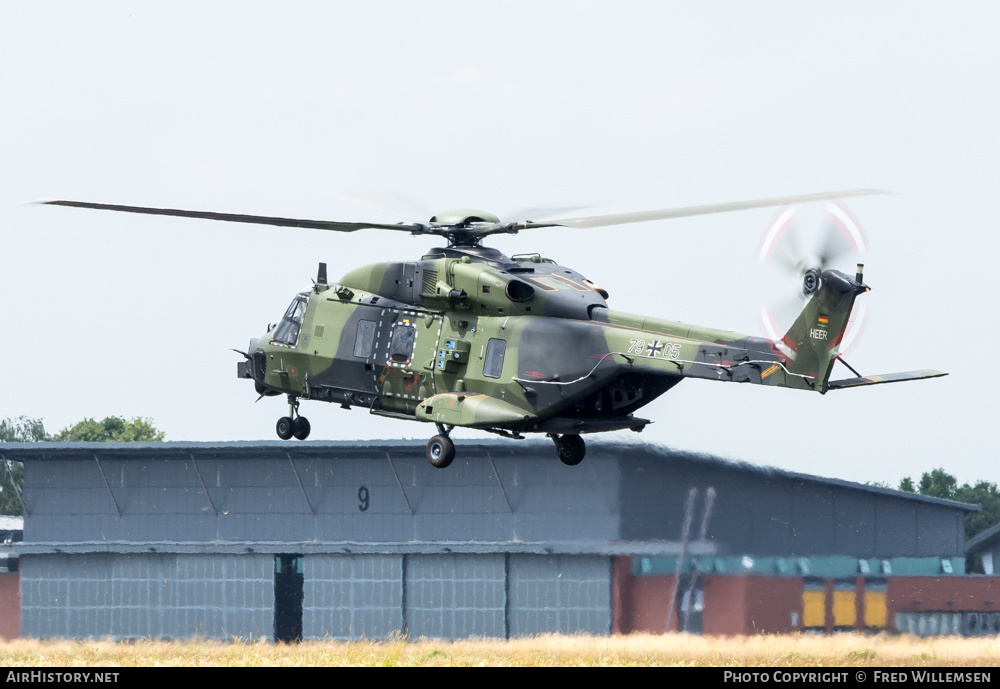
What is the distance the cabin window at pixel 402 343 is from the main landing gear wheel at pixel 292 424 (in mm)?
4372

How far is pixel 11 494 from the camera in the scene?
5802 inches

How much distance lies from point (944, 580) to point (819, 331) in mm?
63314

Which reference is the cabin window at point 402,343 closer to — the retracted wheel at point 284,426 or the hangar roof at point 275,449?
the retracted wheel at point 284,426

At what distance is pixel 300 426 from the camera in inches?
1602

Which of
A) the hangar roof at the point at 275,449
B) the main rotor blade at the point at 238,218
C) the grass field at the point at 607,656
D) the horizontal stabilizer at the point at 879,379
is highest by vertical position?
the main rotor blade at the point at 238,218

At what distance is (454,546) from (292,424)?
1611 inches

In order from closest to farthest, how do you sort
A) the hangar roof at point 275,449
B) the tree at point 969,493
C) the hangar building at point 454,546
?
1. the hangar building at point 454,546
2. the hangar roof at point 275,449
3. the tree at point 969,493

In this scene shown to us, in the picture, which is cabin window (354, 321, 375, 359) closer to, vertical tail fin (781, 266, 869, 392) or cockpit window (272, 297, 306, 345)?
cockpit window (272, 297, 306, 345)

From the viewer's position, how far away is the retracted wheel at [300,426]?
40625 mm

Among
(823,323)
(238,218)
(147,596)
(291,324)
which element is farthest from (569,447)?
(147,596)

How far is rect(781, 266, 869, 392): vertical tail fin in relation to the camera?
103ft

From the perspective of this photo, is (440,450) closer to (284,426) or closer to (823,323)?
(284,426)

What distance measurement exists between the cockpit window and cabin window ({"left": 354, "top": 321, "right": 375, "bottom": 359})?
8.32ft

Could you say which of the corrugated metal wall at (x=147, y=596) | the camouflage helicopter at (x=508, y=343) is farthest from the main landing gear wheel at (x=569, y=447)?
the corrugated metal wall at (x=147, y=596)
